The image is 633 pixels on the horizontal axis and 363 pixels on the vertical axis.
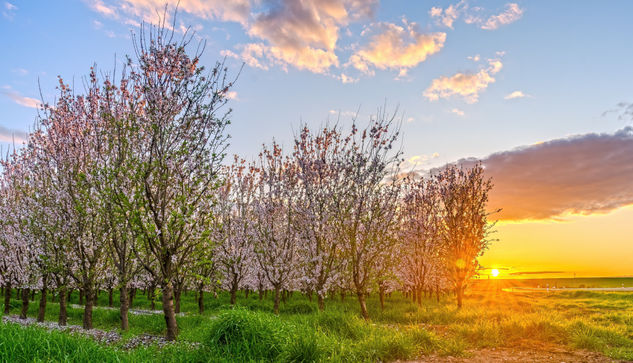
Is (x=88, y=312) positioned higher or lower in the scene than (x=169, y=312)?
lower

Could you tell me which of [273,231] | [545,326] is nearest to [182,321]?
[273,231]

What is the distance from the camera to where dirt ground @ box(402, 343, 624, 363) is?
11.1 metres

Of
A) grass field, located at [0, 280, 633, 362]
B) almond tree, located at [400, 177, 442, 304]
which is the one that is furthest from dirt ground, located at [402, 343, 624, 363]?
almond tree, located at [400, 177, 442, 304]

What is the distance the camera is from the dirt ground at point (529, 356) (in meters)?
11.1

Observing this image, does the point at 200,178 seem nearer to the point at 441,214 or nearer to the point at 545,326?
the point at 545,326

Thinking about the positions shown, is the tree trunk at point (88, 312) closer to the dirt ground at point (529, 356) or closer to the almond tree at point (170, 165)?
the almond tree at point (170, 165)

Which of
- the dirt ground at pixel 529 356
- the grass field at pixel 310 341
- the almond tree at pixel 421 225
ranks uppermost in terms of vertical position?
the almond tree at pixel 421 225

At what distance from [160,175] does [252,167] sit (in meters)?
A: 12.3

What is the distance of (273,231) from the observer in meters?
22.8

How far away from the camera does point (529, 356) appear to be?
11656 millimetres

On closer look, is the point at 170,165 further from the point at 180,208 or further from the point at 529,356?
the point at 529,356

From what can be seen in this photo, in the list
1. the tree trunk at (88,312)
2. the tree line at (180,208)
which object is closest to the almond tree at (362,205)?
the tree line at (180,208)

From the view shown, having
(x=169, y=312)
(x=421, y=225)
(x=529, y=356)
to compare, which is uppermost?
(x=421, y=225)

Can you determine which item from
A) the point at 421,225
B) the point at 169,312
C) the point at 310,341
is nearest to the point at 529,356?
the point at 310,341
